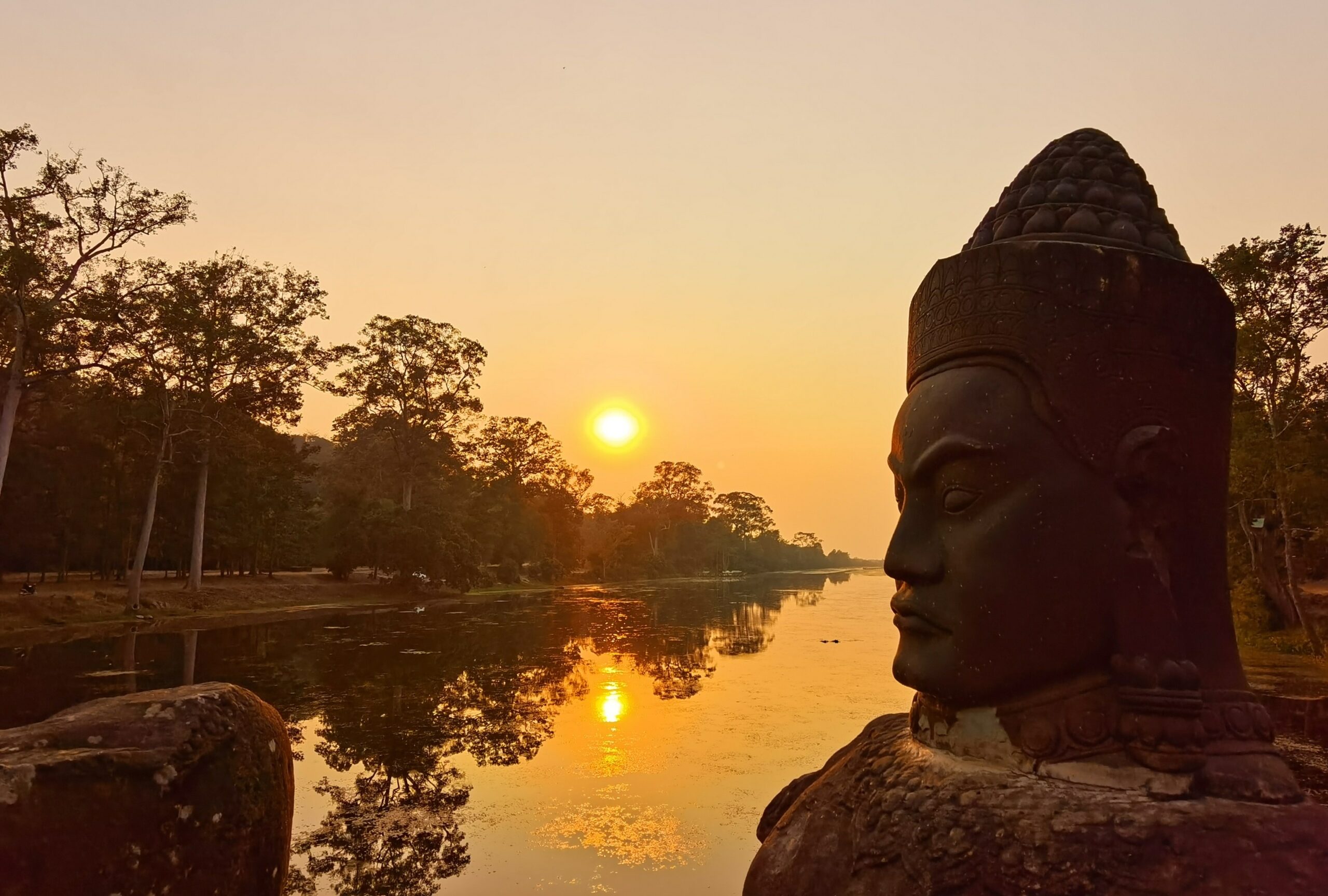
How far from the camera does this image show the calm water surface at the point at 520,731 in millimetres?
5492

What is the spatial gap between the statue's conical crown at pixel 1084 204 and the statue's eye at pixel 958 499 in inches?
34.1

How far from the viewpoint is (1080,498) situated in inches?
93.2

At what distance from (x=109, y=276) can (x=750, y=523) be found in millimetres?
92044

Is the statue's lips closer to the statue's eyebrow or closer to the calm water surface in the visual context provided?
the statue's eyebrow

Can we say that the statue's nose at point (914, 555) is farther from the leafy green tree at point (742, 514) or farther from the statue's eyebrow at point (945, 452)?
the leafy green tree at point (742, 514)

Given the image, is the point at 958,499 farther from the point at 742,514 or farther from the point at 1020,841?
the point at 742,514

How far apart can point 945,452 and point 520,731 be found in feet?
26.4

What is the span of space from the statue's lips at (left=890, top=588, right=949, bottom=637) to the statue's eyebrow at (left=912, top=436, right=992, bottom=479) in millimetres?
404

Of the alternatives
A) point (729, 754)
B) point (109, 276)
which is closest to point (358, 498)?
point (109, 276)

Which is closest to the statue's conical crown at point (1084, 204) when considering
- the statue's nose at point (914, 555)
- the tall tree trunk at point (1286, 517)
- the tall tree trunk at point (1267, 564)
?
the statue's nose at point (914, 555)

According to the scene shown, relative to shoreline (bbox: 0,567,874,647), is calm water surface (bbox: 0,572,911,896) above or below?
below

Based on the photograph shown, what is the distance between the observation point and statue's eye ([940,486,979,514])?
249cm

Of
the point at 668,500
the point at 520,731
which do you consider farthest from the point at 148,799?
the point at 668,500

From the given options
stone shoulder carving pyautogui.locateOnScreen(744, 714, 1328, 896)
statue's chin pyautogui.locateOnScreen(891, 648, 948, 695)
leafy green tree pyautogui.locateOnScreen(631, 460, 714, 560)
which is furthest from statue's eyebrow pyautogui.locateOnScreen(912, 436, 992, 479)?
leafy green tree pyautogui.locateOnScreen(631, 460, 714, 560)
